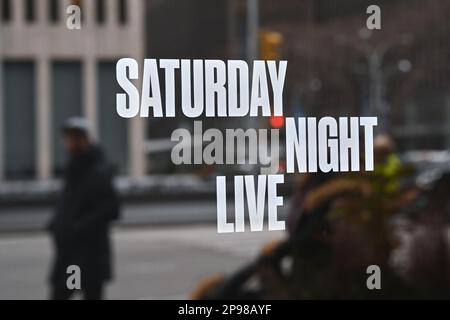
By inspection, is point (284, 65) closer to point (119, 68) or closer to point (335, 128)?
point (335, 128)

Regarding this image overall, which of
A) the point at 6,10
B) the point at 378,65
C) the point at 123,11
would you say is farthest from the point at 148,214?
the point at 378,65

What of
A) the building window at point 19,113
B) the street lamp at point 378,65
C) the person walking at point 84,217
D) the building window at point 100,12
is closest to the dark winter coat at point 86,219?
the person walking at point 84,217

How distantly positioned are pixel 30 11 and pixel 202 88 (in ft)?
2.11

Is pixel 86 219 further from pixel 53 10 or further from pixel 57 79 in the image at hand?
pixel 53 10

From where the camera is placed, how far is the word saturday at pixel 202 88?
259cm

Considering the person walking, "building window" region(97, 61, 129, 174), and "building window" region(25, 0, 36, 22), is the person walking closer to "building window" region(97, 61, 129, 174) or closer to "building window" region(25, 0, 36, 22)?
"building window" region(97, 61, 129, 174)

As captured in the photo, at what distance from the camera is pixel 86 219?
2.62 metres

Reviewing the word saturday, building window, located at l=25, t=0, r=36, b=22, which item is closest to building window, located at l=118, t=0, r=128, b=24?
the word saturday

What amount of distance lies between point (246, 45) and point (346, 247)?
0.86 meters

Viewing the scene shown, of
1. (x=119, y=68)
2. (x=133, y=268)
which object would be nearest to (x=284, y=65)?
(x=119, y=68)

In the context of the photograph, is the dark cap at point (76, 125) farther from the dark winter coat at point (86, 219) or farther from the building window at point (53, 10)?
the building window at point (53, 10)

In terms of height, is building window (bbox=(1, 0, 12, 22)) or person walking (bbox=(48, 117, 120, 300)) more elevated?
building window (bbox=(1, 0, 12, 22))

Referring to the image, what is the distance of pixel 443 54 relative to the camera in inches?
120

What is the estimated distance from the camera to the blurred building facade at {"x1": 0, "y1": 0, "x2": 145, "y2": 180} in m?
2.39
